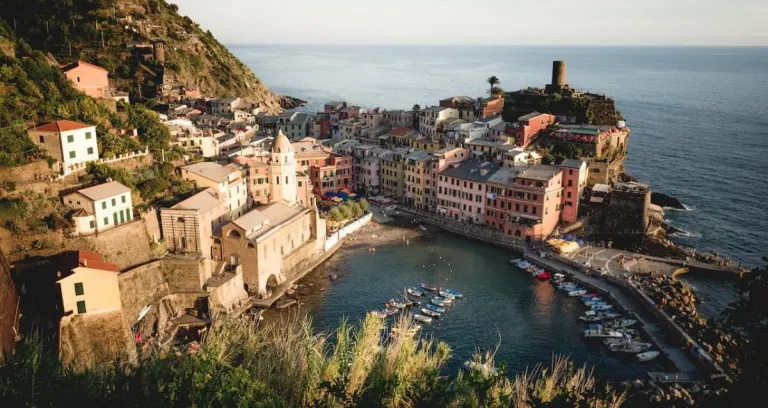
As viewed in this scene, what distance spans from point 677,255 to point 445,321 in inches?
774

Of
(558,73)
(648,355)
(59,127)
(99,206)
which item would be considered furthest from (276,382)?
(558,73)

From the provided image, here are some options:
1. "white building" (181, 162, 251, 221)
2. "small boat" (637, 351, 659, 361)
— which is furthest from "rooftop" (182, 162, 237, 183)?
"small boat" (637, 351, 659, 361)

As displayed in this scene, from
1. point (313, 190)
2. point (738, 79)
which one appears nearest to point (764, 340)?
point (313, 190)

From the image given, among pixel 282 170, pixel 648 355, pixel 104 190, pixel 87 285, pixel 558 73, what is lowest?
pixel 648 355

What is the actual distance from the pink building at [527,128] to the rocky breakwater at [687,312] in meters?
21.8

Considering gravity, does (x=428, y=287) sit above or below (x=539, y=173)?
below

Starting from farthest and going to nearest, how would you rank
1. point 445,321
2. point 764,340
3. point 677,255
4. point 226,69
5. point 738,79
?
point 738,79 → point 226,69 → point 677,255 → point 445,321 → point 764,340

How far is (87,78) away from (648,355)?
40.3 meters

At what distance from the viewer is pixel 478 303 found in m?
35.3

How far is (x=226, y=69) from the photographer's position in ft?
307

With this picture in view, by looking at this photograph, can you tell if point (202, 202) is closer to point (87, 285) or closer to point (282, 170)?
point (282, 170)

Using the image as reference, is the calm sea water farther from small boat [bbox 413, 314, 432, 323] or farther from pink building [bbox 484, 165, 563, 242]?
pink building [bbox 484, 165, 563, 242]

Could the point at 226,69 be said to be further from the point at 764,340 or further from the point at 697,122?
the point at 764,340

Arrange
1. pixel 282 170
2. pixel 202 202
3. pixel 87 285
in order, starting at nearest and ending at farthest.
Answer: pixel 87 285
pixel 202 202
pixel 282 170
